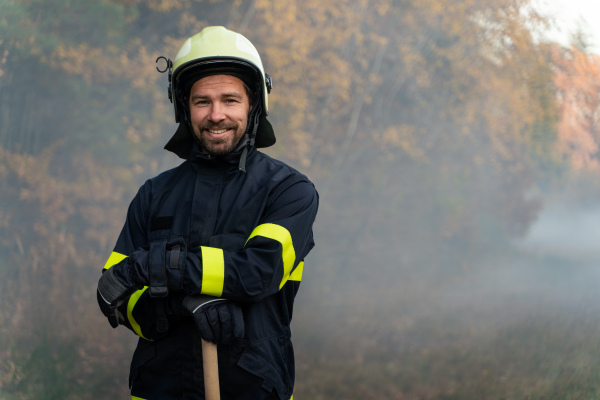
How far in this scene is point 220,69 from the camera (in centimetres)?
217

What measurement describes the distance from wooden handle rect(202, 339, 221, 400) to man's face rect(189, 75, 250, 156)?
0.67 metres

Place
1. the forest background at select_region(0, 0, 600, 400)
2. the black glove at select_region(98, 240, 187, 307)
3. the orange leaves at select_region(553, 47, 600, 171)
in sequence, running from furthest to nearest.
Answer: the orange leaves at select_region(553, 47, 600, 171) → the forest background at select_region(0, 0, 600, 400) → the black glove at select_region(98, 240, 187, 307)

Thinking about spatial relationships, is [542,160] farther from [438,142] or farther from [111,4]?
[111,4]

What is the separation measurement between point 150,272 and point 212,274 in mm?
188

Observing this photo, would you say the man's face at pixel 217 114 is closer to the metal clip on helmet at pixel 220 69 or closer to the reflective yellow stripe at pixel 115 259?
the metal clip on helmet at pixel 220 69

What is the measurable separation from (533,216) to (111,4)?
5826 mm

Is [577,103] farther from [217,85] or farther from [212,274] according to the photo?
[212,274]

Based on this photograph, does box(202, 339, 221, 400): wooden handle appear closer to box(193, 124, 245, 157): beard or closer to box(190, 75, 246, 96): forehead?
box(193, 124, 245, 157): beard

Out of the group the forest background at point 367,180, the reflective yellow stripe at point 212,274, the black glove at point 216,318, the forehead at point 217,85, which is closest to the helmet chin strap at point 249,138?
the forehead at point 217,85

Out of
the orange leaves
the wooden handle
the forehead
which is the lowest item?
the wooden handle

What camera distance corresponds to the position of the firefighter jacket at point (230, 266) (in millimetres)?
1892

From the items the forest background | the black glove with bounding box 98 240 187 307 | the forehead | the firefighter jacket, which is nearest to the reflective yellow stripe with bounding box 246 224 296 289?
the firefighter jacket

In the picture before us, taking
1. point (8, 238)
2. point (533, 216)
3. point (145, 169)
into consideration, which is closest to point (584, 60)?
point (533, 216)

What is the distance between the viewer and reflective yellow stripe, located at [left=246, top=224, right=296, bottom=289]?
192 centimetres
